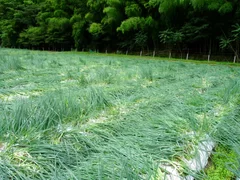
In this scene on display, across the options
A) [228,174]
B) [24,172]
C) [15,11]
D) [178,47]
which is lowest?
[228,174]

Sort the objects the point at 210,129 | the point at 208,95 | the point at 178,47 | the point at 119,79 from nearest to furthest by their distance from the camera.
Result: the point at 210,129, the point at 208,95, the point at 119,79, the point at 178,47

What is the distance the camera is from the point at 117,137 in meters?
1.53

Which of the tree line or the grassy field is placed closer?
the grassy field

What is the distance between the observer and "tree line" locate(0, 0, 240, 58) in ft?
34.9

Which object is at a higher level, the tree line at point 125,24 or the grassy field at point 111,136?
the tree line at point 125,24

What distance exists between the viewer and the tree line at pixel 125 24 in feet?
34.9

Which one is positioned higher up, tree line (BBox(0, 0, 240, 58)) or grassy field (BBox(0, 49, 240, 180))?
tree line (BBox(0, 0, 240, 58))

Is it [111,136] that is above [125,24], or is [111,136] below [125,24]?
below

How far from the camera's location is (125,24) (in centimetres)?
1282

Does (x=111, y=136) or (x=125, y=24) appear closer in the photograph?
(x=111, y=136)

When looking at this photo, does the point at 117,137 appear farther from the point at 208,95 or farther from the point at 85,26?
the point at 85,26

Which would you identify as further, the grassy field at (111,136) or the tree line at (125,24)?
the tree line at (125,24)

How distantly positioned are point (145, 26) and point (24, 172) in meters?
12.9

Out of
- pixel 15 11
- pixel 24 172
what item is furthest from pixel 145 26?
pixel 15 11
